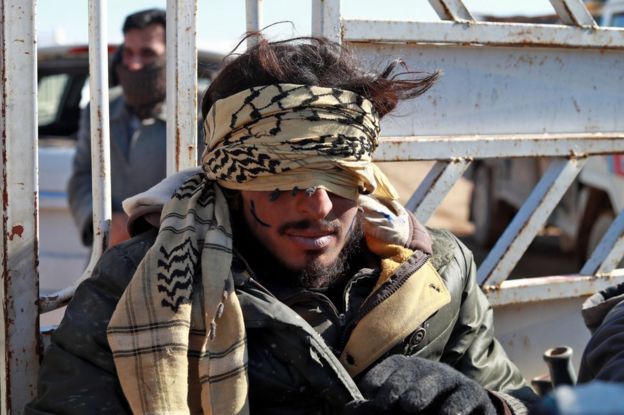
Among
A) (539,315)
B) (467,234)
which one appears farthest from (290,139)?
(467,234)

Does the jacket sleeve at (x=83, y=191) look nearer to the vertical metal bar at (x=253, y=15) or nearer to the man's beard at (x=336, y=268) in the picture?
the vertical metal bar at (x=253, y=15)

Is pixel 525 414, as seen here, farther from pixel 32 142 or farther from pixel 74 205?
pixel 74 205

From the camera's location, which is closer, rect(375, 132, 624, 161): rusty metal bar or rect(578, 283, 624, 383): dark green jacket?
rect(578, 283, 624, 383): dark green jacket

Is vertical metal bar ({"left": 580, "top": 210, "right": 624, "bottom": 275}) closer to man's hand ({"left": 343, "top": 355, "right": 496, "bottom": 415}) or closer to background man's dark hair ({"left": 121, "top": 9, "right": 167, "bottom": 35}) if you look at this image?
man's hand ({"left": 343, "top": 355, "right": 496, "bottom": 415})

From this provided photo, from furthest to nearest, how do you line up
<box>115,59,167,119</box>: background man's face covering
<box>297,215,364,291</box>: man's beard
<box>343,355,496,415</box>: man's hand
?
<box>115,59,167,119</box>: background man's face covering < <box>297,215,364,291</box>: man's beard < <box>343,355,496,415</box>: man's hand

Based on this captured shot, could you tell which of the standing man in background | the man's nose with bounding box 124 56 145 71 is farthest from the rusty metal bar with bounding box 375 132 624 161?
the man's nose with bounding box 124 56 145 71

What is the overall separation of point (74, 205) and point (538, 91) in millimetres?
2425

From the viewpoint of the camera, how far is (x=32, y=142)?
83.0 inches

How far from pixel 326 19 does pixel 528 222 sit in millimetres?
963

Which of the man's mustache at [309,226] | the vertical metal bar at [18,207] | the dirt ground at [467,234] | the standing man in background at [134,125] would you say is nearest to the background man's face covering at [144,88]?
the standing man in background at [134,125]

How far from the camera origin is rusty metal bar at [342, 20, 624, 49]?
2.48 meters

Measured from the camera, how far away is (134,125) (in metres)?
4.32

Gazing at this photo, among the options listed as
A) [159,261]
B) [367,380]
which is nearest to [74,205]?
[159,261]

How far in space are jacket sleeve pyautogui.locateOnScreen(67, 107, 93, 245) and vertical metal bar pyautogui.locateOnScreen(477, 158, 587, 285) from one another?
6.85 ft
